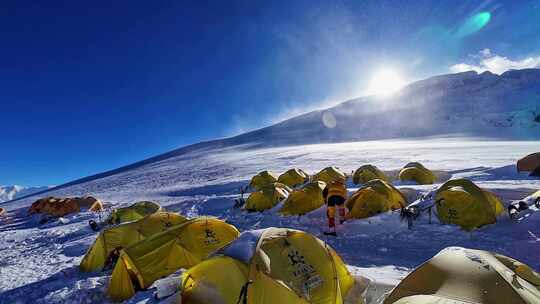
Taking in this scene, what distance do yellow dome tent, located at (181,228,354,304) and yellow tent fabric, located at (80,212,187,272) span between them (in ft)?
16.3

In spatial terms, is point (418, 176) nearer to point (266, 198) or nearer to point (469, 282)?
point (266, 198)

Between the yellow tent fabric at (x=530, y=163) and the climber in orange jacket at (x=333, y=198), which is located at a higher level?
the climber in orange jacket at (x=333, y=198)

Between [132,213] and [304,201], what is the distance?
28.5 ft

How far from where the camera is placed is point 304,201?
48.9 ft

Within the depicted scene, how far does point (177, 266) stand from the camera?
860 cm

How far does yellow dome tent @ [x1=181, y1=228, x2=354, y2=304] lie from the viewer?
18.7 ft

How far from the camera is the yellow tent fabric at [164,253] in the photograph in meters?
7.82

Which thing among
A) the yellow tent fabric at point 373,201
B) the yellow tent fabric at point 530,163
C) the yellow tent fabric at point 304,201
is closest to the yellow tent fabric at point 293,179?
the yellow tent fabric at point 304,201

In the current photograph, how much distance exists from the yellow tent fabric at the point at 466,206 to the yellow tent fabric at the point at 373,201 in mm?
1785

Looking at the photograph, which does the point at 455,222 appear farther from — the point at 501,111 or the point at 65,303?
the point at 501,111

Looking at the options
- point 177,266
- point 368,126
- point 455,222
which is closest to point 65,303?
point 177,266

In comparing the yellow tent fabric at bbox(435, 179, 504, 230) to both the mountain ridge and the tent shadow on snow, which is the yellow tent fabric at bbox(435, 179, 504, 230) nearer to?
the tent shadow on snow

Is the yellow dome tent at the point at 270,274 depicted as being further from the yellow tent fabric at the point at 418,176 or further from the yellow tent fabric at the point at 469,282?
the yellow tent fabric at the point at 418,176

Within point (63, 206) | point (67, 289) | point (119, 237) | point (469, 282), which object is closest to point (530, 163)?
point (469, 282)
